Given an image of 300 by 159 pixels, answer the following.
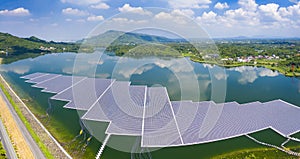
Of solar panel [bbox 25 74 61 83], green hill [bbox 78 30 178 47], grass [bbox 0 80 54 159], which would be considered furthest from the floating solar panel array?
solar panel [bbox 25 74 61 83]

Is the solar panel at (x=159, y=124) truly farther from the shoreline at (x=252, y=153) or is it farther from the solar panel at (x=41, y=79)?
the solar panel at (x=41, y=79)

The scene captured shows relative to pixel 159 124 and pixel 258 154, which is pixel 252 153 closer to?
pixel 258 154

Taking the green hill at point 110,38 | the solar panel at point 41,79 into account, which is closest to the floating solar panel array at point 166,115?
the green hill at point 110,38

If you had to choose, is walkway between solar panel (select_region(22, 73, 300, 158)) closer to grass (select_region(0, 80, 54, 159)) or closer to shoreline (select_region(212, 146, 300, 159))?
shoreline (select_region(212, 146, 300, 159))

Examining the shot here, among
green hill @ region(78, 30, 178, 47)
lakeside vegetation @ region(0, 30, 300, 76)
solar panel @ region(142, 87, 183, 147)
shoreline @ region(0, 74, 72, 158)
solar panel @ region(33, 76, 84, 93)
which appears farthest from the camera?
lakeside vegetation @ region(0, 30, 300, 76)

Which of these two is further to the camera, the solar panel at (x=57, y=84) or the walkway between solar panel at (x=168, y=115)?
the solar panel at (x=57, y=84)

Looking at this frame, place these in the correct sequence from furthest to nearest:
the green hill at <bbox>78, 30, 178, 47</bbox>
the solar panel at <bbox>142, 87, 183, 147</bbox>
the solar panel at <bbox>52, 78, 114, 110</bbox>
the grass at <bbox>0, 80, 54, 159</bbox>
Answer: the solar panel at <bbox>52, 78, 114, 110</bbox>, the green hill at <bbox>78, 30, 178, 47</bbox>, the solar panel at <bbox>142, 87, 183, 147</bbox>, the grass at <bbox>0, 80, 54, 159</bbox>

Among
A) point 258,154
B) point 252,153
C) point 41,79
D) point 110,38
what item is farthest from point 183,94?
point 41,79
